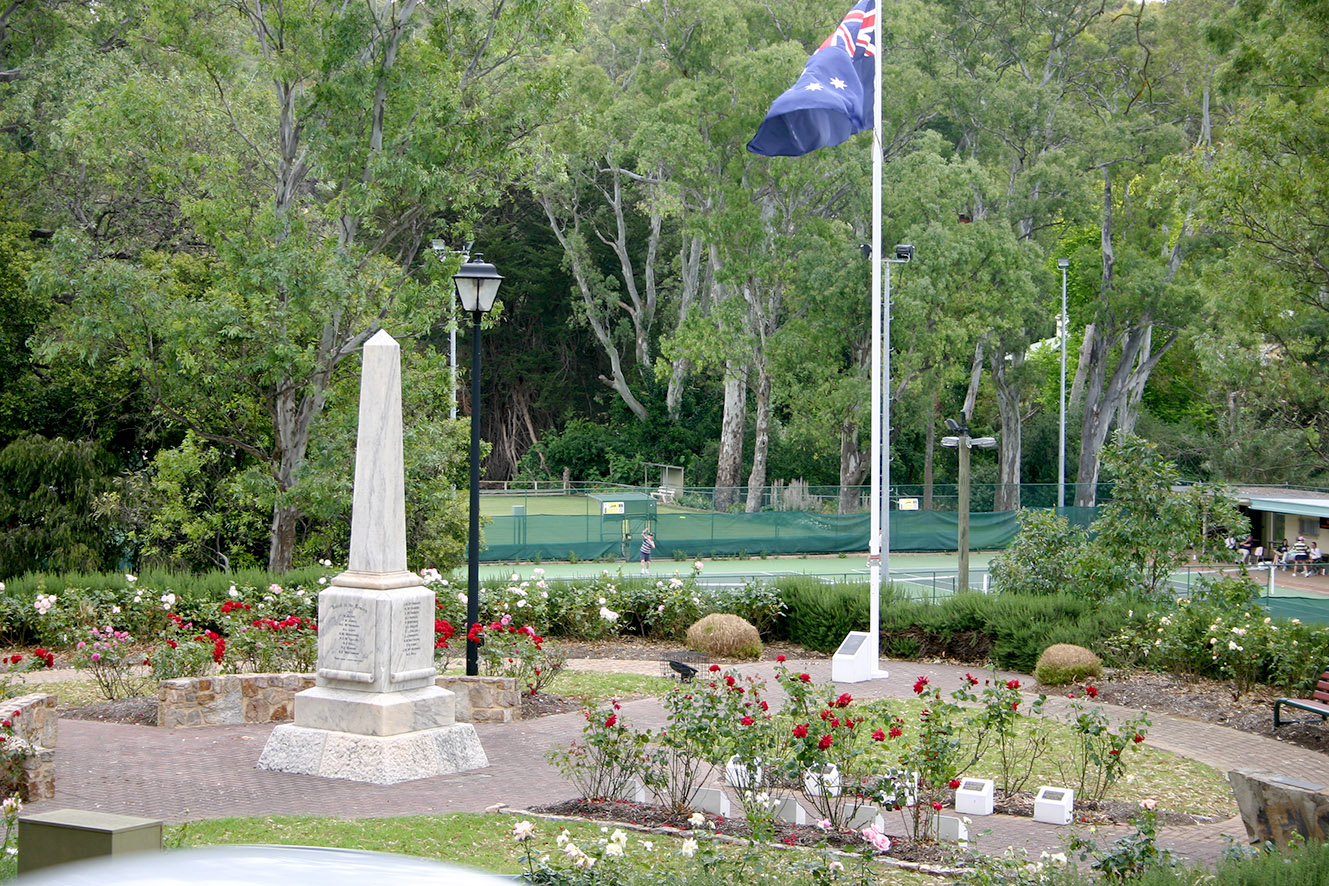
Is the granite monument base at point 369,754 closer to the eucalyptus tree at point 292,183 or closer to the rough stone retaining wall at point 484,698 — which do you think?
the rough stone retaining wall at point 484,698

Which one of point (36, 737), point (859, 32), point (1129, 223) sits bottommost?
point (36, 737)

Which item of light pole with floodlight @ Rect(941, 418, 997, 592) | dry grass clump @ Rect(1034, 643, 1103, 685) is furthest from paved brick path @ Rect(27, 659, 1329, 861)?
light pole with floodlight @ Rect(941, 418, 997, 592)

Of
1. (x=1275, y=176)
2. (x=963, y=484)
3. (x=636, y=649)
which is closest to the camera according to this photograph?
(x=1275, y=176)

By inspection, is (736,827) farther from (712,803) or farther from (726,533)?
(726,533)

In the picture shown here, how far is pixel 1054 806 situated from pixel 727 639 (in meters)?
8.66

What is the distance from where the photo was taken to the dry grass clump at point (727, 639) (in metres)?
18.1

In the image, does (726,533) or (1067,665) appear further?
(726,533)

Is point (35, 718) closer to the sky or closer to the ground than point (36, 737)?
closer to the sky

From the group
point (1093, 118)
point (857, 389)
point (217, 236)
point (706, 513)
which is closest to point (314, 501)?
point (217, 236)

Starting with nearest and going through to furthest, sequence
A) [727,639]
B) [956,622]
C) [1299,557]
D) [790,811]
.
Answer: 1. [790,811]
2. [727,639]
3. [956,622]
4. [1299,557]

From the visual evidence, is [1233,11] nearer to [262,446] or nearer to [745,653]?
[745,653]

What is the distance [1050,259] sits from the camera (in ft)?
172

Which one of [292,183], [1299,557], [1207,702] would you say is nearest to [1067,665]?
[1207,702]

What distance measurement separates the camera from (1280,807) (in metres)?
8.30
